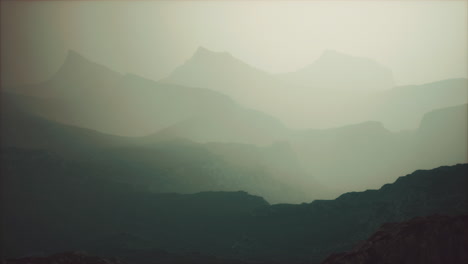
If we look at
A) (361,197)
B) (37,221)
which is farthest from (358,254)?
(37,221)

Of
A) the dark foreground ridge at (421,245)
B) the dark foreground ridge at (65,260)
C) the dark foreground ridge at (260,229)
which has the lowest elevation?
the dark foreground ridge at (65,260)

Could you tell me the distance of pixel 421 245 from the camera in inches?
2955

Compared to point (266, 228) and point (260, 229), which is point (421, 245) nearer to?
point (266, 228)

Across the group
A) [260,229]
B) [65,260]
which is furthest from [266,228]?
[65,260]

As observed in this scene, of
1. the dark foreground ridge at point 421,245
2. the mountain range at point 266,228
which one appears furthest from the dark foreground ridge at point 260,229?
the dark foreground ridge at point 421,245

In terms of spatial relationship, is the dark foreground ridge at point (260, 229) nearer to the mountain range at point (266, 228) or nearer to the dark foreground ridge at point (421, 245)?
the mountain range at point (266, 228)

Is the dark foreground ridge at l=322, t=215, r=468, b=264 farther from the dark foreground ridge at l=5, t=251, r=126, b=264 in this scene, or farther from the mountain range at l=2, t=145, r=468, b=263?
the mountain range at l=2, t=145, r=468, b=263

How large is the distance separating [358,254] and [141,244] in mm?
110893

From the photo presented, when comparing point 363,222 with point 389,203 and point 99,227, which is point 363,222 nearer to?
point 389,203

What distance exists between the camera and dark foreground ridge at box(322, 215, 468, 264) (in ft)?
239

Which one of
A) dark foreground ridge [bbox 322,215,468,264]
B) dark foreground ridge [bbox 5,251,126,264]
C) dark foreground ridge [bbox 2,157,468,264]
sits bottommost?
dark foreground ridge [bbox 5,251,126,264]

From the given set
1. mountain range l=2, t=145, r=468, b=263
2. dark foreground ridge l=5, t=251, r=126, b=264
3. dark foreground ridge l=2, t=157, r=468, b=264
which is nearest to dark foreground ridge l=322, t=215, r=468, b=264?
dark foreground ridge l=5, t=251, r=126, b=264

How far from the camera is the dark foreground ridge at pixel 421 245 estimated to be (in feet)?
239

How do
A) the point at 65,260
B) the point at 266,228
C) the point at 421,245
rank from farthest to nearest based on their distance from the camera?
the point at 266,228 → the point at 421,245 → the point at 65,260
